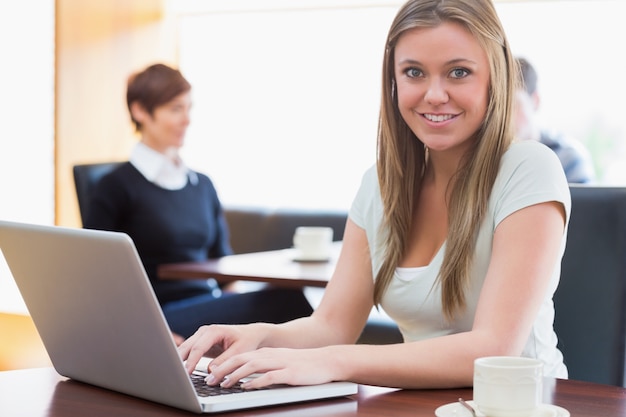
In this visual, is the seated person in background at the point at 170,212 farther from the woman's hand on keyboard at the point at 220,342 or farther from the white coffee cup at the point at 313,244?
the woman's hand on keyboard at the point at 220,342

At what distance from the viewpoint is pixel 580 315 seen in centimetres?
180

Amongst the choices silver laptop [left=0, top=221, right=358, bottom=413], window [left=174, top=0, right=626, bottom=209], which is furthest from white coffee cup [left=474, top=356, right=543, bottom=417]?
window [left=174, top=0, right=626, bottom=209]

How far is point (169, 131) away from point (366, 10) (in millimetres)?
1666

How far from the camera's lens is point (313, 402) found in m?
1.14

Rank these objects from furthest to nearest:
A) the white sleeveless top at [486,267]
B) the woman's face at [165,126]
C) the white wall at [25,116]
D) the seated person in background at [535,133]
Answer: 1. the white wall at [25,116]
2. the seated person in background at [535,133]
3. the woman's face at [165,126]
4. the white sleeveless top at [486,267]

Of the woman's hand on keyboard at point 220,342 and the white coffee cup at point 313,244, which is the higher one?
the woman's hand on keyboard at point 220,342

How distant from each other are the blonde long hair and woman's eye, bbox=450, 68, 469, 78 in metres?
0.04

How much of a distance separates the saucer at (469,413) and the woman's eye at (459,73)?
0.61 m

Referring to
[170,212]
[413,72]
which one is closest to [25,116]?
[170,212]

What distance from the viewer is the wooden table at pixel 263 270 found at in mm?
2514

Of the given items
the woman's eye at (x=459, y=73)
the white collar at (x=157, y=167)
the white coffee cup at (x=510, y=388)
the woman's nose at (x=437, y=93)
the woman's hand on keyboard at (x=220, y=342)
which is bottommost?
the woman's hand on keyboard at (x=220, y=342)

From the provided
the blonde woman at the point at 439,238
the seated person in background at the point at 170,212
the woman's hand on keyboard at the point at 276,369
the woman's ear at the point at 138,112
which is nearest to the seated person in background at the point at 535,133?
the seated person in background at the point at 170,212

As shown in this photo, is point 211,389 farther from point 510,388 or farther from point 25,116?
point 25,116

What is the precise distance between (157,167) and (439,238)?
1846 mm
